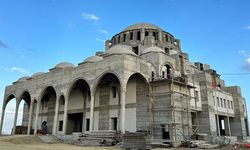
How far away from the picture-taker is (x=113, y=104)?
81.6ft

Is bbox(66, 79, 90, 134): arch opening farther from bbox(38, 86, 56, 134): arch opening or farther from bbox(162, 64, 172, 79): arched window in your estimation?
bbox(162, 64, 172, 79): arched window

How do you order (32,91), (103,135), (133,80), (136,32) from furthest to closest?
(136,32) < (32,91) < (133,80) < (103,135)

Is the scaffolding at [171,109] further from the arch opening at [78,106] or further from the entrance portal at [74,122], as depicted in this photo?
the entrance portal at [74,122]

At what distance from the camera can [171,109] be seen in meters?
21.4

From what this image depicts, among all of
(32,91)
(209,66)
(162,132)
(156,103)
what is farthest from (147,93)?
(209,66)

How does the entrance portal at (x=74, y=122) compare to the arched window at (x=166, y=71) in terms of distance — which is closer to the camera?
the arched window at (x=166, y=71)

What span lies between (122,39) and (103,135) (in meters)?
17.9

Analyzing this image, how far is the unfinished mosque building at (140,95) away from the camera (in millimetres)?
21938

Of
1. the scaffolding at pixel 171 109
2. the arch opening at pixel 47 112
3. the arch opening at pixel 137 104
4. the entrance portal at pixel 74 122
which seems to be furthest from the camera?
the arch opening at pixel 47 112

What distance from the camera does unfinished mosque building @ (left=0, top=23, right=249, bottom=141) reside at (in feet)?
72.0

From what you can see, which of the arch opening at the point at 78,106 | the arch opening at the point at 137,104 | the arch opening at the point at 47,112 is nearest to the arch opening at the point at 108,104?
the arch opening at the point at 137,104

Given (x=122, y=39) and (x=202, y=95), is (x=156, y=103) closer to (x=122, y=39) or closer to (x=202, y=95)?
(x=202, y=95)

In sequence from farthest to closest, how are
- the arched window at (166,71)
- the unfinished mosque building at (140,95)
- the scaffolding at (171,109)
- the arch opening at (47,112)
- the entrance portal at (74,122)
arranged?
Answer: 1. the arch opening at (47,112)
2. the entrance portal at (74,122)
3. the arched window at (166,71)
4. the unfinished mosque building at (140,95)
5. the scaffolding at (171,109)

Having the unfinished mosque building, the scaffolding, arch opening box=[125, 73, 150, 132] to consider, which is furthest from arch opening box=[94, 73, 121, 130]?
the scaffolding
